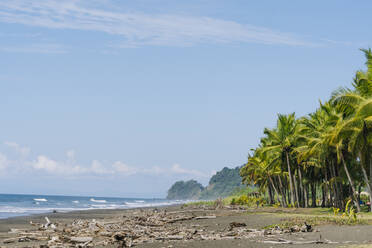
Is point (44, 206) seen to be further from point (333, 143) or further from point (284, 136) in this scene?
point (333, 143)

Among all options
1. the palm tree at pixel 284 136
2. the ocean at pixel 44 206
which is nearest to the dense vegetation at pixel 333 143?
the palm tree at pixel 284 136

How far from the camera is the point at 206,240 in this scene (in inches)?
719

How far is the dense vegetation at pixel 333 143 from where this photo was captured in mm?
29625

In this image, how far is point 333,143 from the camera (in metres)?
33.1

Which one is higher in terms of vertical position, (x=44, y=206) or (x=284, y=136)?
(x=284, y=136)

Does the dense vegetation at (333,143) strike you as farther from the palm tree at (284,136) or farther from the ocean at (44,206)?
the ocean at (44,206)

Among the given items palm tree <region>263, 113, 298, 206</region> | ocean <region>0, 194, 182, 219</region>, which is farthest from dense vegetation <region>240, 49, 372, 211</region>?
ocean <region>0, 194, 182, 219</region>

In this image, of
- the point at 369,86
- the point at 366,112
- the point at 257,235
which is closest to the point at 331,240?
the point at 257,235

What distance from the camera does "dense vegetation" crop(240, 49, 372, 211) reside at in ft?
97.2

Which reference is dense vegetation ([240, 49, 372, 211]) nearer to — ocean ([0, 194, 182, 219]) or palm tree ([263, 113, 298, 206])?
palm tree ([263, 113, 298, 206])

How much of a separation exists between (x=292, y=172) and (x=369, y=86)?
2239 centimetres

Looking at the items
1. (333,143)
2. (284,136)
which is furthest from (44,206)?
(333,143)

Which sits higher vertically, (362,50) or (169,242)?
(362,50)

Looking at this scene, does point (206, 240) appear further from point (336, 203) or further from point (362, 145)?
point (336, 203)
